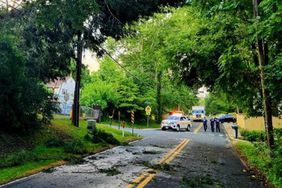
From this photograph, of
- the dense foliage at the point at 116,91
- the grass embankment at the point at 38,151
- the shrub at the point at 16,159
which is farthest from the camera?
the dense foliage at the point at 116,91

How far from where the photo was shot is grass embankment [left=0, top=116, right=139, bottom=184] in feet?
39.6

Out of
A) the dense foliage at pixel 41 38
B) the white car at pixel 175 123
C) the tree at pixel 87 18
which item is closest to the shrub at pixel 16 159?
the dense foliage at pixel 41 38

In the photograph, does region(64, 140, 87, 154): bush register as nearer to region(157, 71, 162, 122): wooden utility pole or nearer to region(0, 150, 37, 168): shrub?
region(0, 150, 37, 168): shrub

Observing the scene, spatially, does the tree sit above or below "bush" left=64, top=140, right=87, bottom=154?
above

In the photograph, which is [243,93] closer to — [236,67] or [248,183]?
[236,67]

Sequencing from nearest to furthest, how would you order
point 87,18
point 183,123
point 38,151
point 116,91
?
point 87,18 < point 38,151 < point 183,123 < point 116,91

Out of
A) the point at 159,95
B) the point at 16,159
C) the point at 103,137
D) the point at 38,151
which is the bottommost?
the point at 16,159

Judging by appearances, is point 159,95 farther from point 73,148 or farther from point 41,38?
point 73,148

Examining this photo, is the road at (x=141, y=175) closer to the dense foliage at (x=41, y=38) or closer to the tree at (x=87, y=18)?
the dense foliage at (x=41, y=38)

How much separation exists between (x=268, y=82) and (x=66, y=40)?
34.2ft

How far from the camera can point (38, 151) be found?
51.0 ft

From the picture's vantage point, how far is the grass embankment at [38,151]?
1208 centimetres

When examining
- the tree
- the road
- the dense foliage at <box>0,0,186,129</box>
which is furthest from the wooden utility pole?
the road

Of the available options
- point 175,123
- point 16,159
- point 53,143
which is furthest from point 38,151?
point 175,123
